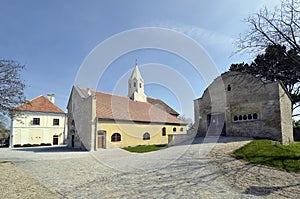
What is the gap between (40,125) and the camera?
112 ft

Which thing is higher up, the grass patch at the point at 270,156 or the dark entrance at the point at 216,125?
the dark entrance at the point at 216,125

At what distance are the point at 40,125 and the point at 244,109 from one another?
31.2 metres

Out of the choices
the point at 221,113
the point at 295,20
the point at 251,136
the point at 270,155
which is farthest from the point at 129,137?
the point at 295,20

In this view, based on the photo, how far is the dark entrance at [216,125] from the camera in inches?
808

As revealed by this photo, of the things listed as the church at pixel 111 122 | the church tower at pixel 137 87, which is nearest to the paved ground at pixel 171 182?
Answer: the church at pixel 111 122

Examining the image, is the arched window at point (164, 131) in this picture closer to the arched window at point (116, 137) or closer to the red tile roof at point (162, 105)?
the arched window at point (116, 137)

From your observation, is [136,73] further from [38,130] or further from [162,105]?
[38,130]

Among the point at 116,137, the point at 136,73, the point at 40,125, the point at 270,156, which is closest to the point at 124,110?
the point at 116,137

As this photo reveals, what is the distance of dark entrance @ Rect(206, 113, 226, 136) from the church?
4224 millimetres

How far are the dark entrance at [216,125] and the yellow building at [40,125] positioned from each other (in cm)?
2678

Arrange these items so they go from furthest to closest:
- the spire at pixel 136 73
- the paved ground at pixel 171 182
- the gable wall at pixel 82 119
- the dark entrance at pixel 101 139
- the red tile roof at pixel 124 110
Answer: the spire at pixel 136 73, the red tile roof at pixel 124 110, the dark entrance at pixel 101 139, the gable wall at pixel 82 119, the paved ground at pixel 171 182

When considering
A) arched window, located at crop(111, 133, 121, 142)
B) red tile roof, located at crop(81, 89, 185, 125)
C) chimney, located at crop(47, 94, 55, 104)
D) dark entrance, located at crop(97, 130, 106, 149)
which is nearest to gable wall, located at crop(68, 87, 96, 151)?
dark entrance, located at crop(97, 130, 106, 149)

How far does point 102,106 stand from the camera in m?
24.1

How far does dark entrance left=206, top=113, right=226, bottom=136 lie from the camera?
20531 millimetres
